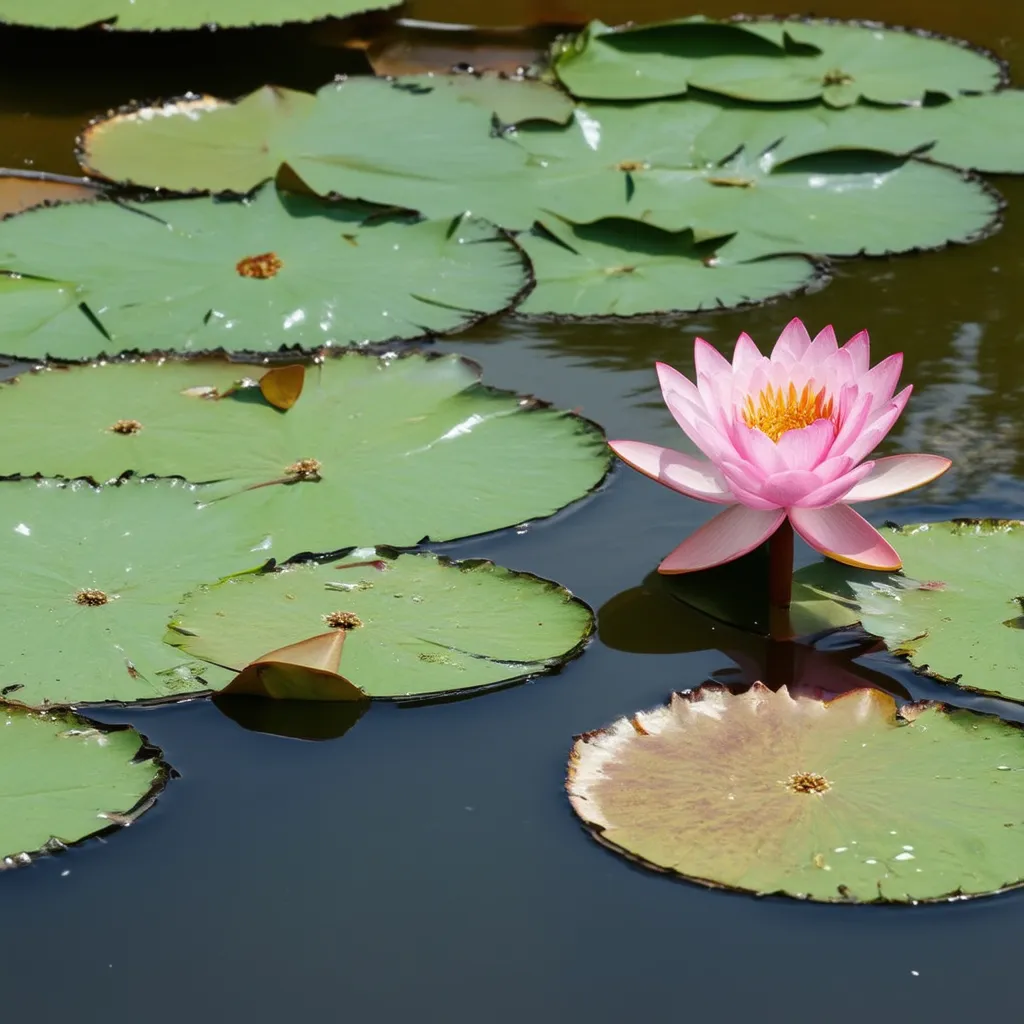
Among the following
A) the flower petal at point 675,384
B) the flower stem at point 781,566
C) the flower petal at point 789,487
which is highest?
the flower petal at point 675,384

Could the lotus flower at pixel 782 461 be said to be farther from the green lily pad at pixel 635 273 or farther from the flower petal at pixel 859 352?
the green lily pad at pixel 635 273

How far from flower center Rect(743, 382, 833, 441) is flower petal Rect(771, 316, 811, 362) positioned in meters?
0.07

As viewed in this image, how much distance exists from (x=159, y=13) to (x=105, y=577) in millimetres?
2556

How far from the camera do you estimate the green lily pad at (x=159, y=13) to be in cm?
407

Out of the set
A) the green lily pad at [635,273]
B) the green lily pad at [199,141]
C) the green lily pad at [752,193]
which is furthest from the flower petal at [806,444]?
the green lily pad at [199,141]

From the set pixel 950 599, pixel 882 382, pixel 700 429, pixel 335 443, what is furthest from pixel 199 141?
pixel 950 599

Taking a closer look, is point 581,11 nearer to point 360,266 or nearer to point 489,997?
point 360,266

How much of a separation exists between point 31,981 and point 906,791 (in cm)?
108

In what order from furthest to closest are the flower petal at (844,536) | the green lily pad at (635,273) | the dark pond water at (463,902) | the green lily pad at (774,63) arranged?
the green lily pad at (774,63), the green lily pad at (635,273), the flower petal at (844,536), the dark pond water at (463,902)

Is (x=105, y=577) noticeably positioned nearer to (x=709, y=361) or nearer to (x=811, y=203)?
(x=709, y=361)

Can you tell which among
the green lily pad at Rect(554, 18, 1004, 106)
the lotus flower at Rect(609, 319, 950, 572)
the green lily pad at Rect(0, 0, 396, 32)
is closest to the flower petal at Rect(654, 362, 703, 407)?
the lotus flower at Rect(609, 319, 950, 572)

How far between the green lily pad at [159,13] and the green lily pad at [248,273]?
3.18 ft

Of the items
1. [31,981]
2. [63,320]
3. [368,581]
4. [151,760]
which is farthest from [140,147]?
[31,981]

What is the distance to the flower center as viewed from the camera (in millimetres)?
2064
